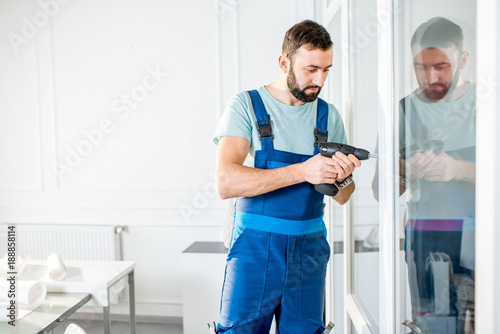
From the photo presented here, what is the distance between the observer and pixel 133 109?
3.16 m

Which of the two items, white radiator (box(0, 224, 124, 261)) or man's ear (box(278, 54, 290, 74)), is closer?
man's ear (box(278, 54, 290, 74))

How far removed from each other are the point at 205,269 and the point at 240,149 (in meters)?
1.53

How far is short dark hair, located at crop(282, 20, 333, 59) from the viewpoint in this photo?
1347 millimetres

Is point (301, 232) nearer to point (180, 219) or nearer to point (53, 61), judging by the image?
point (180, 219)

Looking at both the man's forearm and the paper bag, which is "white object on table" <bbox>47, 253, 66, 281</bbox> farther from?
the paper bag

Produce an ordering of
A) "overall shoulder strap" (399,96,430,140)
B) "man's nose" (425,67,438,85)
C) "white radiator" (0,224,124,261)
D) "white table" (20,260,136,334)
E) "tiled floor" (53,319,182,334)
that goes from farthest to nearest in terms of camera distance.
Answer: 1. "white radiator" (0,224,124,261)
2. "tiled floor" (53,319,182,334)
3. "white table" (20,260,136,334)
4. "overall shoulder strap" (399,96,430,140)
5. "man's nose" (425,67,438,85)

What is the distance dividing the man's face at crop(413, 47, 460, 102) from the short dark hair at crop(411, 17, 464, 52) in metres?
0.01

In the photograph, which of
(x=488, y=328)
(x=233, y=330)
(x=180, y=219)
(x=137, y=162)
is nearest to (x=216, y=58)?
(x=137, y=162)

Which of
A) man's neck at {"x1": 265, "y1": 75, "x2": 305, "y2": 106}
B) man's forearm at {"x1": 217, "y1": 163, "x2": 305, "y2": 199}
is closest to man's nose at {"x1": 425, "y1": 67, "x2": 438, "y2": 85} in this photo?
man's forearm at {"x1": 217, "y1": 163, "x2": 305, "y2": 199}

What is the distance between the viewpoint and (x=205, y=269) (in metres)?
2.63

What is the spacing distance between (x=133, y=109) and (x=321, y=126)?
2.18 meters

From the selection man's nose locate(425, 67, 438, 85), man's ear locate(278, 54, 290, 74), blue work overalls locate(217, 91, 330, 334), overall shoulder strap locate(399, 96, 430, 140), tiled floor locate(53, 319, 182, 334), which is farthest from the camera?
tiled floor locate(53, 319, 182, 334)

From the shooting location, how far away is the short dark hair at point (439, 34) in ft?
2.54

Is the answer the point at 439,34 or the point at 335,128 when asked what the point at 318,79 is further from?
the point at 439,34
